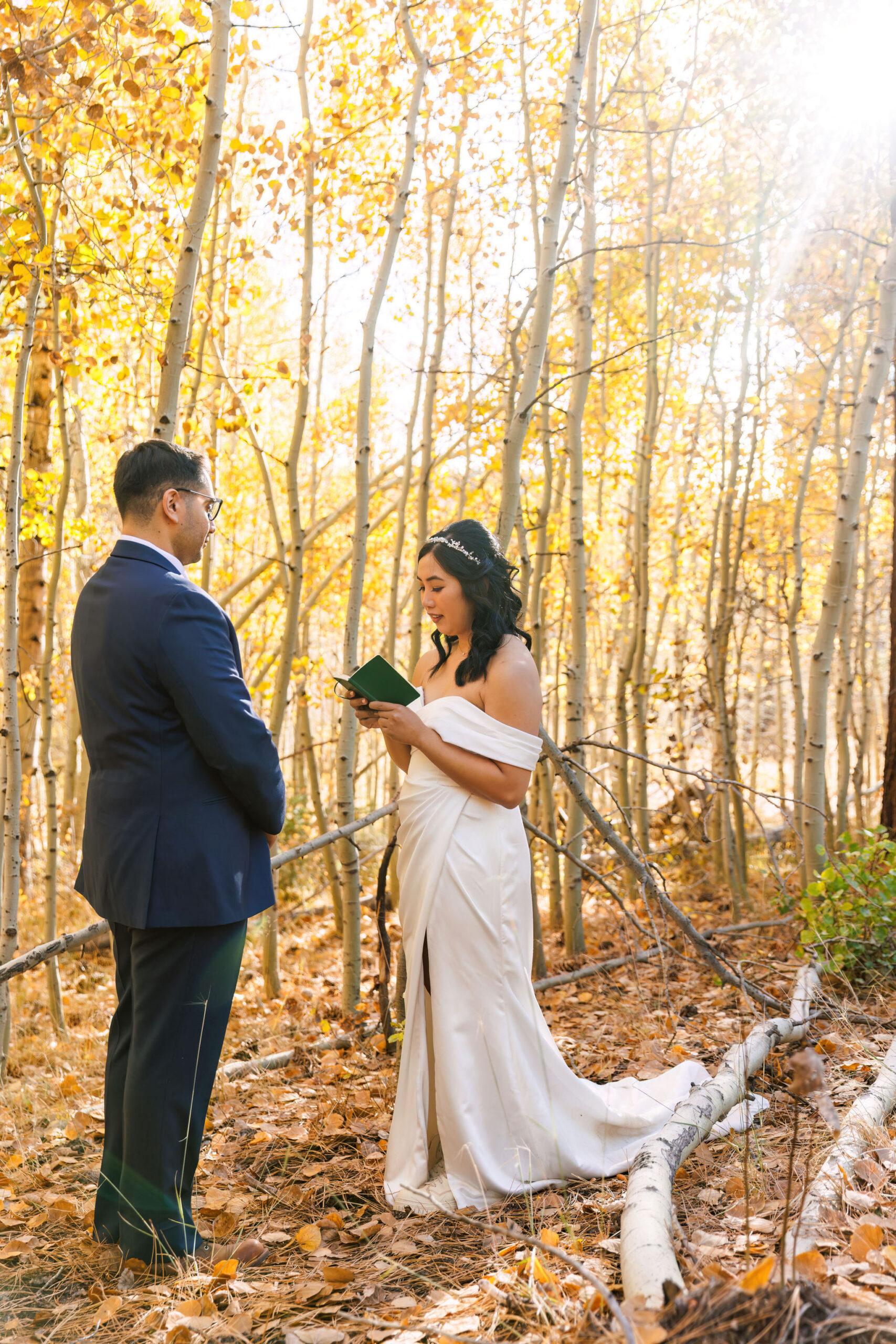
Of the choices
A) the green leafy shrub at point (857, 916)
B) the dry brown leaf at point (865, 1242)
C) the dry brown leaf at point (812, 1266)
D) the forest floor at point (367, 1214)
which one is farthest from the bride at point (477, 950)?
the green leafy shrub at point (857, 916)

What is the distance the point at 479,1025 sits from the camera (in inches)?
109

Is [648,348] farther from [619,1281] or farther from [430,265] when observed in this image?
[619,1281]

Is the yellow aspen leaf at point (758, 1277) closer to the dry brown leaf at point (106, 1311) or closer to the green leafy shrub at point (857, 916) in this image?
the dry brown leaf at point (106, 1311)

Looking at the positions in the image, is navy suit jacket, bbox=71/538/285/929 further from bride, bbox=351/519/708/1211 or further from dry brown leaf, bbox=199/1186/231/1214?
dry brown leaf, bbox=199/1186/231/1214

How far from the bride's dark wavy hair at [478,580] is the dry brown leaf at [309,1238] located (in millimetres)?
1649

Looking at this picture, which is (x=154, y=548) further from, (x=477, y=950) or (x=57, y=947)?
(x=477, y=950)

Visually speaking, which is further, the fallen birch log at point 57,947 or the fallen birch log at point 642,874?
the fallen birch log at point 642,874

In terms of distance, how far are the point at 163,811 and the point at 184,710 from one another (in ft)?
0.89

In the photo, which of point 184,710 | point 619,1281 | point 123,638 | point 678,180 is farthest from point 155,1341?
point 678,180

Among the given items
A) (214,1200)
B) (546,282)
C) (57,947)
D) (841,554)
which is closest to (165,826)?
(57,947)

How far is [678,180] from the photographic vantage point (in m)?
8.40

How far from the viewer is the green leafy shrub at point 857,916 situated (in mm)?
4207

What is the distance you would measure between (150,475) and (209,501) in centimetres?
19

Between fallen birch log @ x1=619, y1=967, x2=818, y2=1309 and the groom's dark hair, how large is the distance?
215 cm
